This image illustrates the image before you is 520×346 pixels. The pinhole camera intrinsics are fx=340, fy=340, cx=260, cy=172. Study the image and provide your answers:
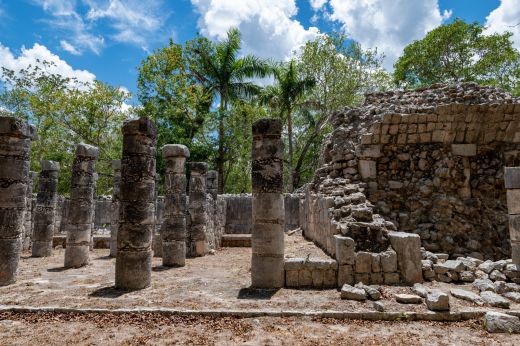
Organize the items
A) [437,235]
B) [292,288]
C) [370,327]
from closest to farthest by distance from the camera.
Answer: [370,327], [292,288], [437,235]

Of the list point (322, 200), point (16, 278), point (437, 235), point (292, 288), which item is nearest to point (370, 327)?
point (292, 288)

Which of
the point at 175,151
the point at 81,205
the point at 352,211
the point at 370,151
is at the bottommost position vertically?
the point at 352,211

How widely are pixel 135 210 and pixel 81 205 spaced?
429 centimetres

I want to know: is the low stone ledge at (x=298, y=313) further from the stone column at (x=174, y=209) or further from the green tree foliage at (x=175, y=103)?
the green tree foliage at (x=175, y=103)

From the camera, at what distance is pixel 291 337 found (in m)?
4.99

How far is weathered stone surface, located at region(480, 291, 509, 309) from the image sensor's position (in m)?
5.97

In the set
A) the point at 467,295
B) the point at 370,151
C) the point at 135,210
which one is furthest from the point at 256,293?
the point at 370,151

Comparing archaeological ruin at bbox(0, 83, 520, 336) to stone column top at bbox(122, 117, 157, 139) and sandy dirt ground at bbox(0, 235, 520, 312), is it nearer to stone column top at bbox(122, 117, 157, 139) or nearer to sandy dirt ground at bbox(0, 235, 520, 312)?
stone column top at bbox(122, 117, 157, 139)

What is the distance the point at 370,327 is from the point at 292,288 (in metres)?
2.42

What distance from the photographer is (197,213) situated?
13117 mm

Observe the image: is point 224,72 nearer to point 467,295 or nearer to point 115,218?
point 115,218

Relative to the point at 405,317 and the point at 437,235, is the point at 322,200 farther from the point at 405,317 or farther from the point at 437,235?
the point at 405,317

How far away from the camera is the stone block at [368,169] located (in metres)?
10.8

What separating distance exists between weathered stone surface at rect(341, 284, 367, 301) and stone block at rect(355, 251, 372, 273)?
800mm
